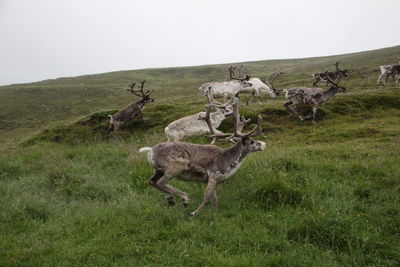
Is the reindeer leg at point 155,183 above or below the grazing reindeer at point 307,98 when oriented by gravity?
below

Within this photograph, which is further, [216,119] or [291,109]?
[291,109]

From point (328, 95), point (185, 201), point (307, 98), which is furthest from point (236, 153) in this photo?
point (328, 95)

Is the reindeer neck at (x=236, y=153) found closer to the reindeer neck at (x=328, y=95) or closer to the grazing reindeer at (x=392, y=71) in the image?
the reindeer neck at (x=328, y=95)

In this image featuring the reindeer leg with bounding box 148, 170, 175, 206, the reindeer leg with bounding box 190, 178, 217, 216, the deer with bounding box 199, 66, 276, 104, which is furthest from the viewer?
the deer with bounding box 199, 66, 276, 104

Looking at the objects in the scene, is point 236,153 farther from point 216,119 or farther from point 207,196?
point 216,119

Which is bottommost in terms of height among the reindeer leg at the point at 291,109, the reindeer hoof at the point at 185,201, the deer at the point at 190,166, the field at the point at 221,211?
the field at the point at 221,211

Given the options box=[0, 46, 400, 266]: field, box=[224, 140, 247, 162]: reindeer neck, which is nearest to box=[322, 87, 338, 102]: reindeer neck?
box=[0, 46, 400, 266]: field

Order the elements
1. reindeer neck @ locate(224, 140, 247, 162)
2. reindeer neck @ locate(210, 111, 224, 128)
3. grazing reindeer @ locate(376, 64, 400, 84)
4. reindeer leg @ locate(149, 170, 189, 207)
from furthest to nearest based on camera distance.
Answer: grazing reindeer @ locate(376, 64, 400, 84), reindeer neck @ locate(210, 111, 224, 128), reindeer neck @ locate(224, 140, 247, 162), reindeer leg @ locate(149, 170, 189, 207)

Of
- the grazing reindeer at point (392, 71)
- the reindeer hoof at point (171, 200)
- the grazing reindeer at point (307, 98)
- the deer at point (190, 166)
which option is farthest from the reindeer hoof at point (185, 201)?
the grazing reindeer at point (392, 71)

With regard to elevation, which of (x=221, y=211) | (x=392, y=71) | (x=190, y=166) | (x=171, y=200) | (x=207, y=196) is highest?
(x=392, y=71)

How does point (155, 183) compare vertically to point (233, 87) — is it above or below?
below

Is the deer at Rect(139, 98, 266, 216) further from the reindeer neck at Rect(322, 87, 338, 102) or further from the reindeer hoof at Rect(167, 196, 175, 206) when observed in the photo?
the reindeer neck at Rect(322, 87, 338, 102)

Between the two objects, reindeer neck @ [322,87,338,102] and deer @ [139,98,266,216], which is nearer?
deer @ [139,98,266,216]

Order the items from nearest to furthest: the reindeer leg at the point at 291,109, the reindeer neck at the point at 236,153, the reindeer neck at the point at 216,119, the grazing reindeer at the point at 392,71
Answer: the reindeer neck at the point at 236,153, the reindeer neck at the point at 216,119, the reindeer leg at the point at 291,109, the grazing reindeer at the point at 392,71
